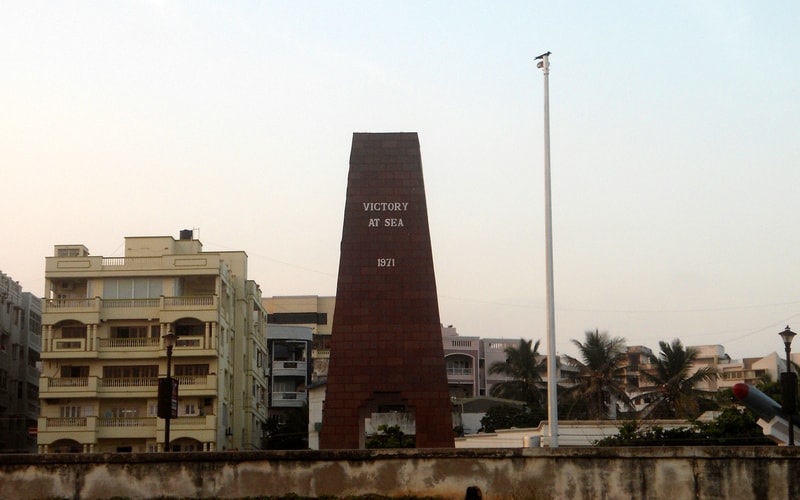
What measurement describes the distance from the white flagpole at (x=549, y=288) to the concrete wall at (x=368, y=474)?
6.15 meters

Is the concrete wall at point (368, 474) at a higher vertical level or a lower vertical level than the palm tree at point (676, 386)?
lower

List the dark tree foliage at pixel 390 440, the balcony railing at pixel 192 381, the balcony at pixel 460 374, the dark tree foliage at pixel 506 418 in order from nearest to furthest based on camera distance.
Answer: the dark tree foliage at pixel 390 440, the balcony railing at pixel 192 381, the dark tree foliage at pixel 506 418, the balcony at pixel 460 374

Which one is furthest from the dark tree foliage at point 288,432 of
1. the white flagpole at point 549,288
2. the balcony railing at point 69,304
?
the white flagpole at point 549,288

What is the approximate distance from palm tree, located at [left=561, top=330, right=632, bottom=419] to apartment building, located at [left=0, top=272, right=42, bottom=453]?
2899cm

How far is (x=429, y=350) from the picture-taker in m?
35.6

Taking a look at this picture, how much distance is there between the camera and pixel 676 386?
2283 inches

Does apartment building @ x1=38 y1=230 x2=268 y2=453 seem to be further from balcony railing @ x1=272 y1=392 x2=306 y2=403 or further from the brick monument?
Result: the brick monument

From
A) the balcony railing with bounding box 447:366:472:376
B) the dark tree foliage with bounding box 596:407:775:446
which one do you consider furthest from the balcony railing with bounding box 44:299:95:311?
the balcony railing with bounding box 447:366:472:376

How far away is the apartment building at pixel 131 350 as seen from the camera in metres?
54.0

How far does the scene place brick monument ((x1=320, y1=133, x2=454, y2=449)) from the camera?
3525 centimetres

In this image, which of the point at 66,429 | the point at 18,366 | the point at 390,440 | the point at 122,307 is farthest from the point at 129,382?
the point at 390,440

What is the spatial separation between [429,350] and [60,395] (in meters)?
25.4

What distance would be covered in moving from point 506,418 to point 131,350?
1982 cm

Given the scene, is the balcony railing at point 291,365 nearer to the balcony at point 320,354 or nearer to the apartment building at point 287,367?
the apartment building at point 287,367
